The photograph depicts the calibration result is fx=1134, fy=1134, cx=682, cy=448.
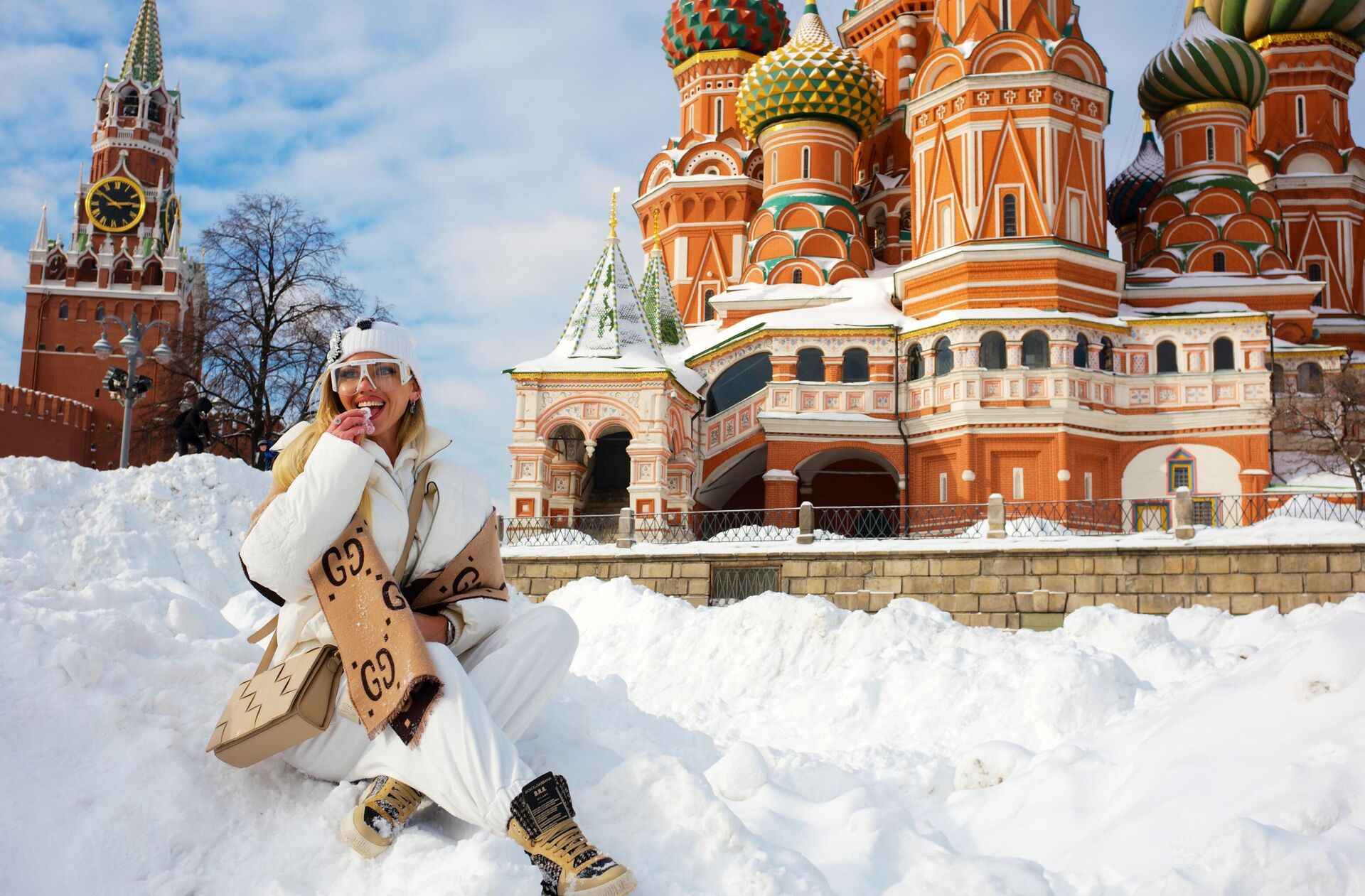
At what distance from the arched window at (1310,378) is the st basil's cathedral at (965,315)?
43mm

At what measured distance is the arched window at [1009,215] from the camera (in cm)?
2242

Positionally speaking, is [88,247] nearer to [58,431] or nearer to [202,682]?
[58,431]

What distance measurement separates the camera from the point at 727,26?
31.6 meters

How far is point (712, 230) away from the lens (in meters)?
30.2

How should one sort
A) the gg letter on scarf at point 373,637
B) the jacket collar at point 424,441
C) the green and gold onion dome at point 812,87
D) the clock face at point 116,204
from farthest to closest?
1. the clock face at point 116,204
2. the green and gold onion dome at point 812,87
3. the jacket collar at point 424,441
4. the gg letter on scarf at point 373,637

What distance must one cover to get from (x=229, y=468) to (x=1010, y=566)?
10321 millimetres

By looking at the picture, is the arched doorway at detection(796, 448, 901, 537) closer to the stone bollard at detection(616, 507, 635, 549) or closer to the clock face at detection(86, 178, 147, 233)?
the stone bollard at detection(616, 507, 635, 549)

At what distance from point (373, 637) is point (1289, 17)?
111ft

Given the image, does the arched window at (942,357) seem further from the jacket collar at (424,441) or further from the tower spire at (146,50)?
the tower spire at (146,50)

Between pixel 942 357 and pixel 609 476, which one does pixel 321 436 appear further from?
pixel 609 476

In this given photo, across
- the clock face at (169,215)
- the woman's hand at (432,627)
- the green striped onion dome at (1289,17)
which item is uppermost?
the clock face at (169,215)

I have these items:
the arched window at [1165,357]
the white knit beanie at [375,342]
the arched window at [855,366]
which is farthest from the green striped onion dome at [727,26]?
the white knit beanie at [375,342]

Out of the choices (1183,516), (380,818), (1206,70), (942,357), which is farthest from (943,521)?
(380,818)

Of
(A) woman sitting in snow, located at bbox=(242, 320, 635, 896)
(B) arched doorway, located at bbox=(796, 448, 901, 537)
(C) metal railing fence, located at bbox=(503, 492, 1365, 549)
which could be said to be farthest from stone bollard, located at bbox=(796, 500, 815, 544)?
(A) woman sitting in snow, located at bbox=(242, 320, 635, 896)
